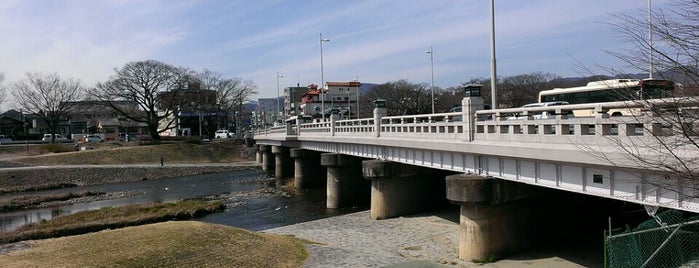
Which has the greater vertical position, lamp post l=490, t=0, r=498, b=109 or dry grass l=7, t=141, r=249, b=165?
lamp post l=490, t=0, r=498, b=109

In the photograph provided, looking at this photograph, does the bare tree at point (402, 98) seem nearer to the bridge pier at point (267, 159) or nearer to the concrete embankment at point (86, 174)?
the bridge pier at point (267, 159)

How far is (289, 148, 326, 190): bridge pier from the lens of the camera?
45.7m

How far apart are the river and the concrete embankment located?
326cm

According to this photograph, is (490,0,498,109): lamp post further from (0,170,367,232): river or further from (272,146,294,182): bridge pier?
(272,146,294,182): bridge pier

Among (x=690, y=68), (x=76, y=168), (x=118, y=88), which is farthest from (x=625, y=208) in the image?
(x=118, y=88)

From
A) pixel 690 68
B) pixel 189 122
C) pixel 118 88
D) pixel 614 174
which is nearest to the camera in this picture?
pixel 690 68

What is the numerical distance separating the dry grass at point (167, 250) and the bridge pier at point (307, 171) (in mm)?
25083

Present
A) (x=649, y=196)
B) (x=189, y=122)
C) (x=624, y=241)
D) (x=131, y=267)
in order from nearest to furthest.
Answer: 1. (x=649, y=196)
2. (x=624, y=241)
3. (x=131, y=267)
4. (x=189, y=122)

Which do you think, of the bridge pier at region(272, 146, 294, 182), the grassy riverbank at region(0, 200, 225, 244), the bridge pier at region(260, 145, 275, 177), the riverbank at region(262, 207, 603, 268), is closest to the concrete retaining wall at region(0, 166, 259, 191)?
the bridge pier at region(260, 145, 275, 177)

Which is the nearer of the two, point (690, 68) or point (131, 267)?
point (690, 68)

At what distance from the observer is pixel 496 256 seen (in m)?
16.8

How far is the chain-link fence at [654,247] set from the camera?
1220 centimetres

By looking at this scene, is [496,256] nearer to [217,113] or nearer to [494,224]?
[494,224]

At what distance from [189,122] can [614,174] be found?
121 meters
